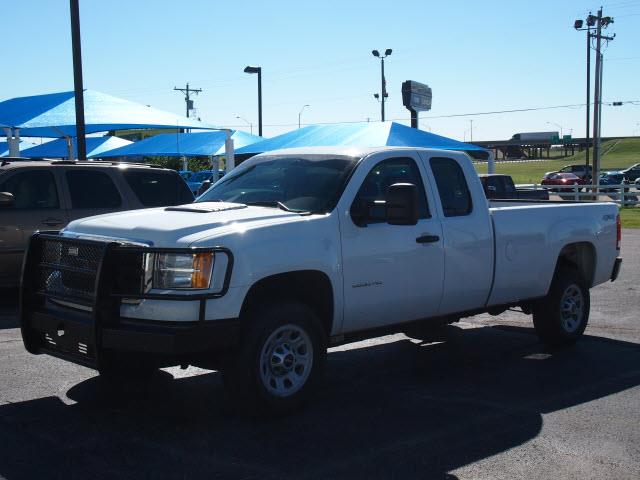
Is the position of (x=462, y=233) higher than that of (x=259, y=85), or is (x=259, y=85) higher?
(x=259, y=85)

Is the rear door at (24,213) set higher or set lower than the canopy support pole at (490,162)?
lower

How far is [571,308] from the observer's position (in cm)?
819

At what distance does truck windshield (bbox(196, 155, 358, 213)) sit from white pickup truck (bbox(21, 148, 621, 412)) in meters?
0.01

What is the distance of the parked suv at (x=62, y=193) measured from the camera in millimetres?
9867

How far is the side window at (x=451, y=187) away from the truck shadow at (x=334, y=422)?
1461 mm

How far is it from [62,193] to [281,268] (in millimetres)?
5766

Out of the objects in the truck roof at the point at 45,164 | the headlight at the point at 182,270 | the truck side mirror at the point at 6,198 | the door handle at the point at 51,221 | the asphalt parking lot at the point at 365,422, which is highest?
the truck roof at the point at 45,164

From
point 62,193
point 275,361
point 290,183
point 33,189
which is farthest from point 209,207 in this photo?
point 33,189

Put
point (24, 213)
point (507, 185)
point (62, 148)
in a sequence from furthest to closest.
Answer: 1. point (62, 148)
2. point (507, 185)
3. point (24, 213)

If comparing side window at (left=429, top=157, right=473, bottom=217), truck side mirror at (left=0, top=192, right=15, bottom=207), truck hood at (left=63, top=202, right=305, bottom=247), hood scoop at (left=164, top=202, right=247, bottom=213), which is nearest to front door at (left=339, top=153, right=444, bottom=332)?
side window at (left=429, top=157, right=473, bottom=217)

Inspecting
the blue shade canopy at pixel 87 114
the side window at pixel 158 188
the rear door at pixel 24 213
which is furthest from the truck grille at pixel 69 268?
the blue shade canopy at pixel 87 114

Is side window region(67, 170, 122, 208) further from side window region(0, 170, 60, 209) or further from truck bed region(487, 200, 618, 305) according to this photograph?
truck bed region(487, 200, 618, 305)

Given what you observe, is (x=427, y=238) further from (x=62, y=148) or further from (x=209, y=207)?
(x=62, y=148)

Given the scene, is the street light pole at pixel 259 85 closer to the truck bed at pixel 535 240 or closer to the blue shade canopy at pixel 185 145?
the blue shade canopy at pixel 185 145
